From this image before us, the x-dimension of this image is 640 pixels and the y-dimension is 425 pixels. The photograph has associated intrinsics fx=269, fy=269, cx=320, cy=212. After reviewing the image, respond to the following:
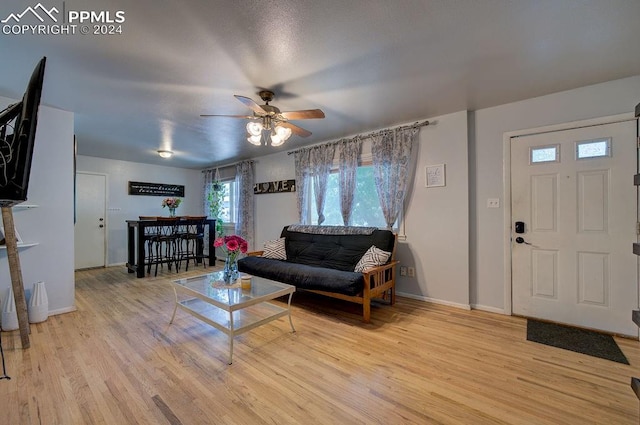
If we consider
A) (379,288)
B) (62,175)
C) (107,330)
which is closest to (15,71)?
(62,175)

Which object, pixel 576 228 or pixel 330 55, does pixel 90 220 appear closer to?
pixel 330 55

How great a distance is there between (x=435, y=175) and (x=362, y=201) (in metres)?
1.06

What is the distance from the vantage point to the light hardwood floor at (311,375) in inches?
59.2

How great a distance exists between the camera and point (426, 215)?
3377mm

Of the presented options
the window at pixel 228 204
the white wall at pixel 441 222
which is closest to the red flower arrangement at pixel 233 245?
the white wall at pixel 441 222

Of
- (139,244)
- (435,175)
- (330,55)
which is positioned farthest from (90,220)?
(435,175)

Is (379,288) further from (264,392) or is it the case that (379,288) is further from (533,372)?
(264,392)

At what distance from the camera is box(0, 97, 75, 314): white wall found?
2789mm

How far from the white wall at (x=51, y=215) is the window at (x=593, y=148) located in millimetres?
5315

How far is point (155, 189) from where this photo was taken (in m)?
6.20

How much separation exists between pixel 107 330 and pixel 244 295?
1.39 metres

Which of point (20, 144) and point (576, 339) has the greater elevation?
point (20, 144)

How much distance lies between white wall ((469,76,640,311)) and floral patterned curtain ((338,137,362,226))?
4.83 feet

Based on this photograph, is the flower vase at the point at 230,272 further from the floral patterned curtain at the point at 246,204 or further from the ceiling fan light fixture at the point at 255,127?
the floral patterned curtain at the point at 246,204
